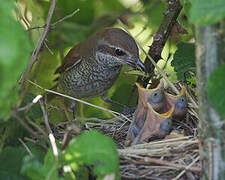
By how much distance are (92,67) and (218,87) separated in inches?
89.4

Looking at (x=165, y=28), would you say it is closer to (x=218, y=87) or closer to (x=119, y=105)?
(x=119, y=105)

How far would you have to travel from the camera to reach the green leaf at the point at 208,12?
4.27ft

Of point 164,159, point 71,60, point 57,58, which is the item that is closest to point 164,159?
point 164,159

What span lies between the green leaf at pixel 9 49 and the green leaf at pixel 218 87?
709 mm

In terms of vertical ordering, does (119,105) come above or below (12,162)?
below

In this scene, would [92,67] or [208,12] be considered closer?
[208,12]

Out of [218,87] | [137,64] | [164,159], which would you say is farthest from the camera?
[137,64]

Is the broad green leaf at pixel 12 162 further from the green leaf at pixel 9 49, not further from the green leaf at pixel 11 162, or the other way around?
the green leaf at pixel 9 49

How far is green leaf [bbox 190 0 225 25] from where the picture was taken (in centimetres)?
130

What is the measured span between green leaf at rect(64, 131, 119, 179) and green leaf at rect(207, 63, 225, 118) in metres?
0.45

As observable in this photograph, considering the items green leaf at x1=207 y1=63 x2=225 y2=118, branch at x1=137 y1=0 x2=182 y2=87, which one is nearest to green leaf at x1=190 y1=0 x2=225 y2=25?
green leaf at x1=207 y1=63 x2=225 y2=118

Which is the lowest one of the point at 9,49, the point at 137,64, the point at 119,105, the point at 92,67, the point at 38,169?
the point at 119,105

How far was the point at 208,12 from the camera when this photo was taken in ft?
4.33

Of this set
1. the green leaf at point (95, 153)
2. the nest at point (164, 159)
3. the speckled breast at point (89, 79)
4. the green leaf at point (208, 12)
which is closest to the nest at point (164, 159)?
the nest at point (164, 159)
